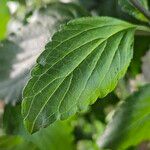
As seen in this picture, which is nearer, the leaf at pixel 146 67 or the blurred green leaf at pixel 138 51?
the blurred green leaf at pixel 138 51

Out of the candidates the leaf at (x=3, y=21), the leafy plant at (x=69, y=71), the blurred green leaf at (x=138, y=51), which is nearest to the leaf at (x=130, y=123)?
the leafy plant at (x=69, y=71)

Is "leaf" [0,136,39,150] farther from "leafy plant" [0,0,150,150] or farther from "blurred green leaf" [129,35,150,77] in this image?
"blurred green leaf" [129,35,150,77]

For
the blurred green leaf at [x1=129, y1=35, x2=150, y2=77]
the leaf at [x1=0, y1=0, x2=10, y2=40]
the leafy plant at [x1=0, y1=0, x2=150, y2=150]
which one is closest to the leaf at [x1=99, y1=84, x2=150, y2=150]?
the leafy plant at [x1=0, y1=0, x2=150, y2=150]

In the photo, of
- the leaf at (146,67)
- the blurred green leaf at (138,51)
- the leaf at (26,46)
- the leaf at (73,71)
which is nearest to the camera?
the leaf at (73,71)

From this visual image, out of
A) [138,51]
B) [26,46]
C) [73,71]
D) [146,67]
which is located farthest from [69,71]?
[146,67]

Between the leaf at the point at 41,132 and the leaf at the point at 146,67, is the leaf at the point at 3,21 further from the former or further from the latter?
the leaf at the point at 146,67

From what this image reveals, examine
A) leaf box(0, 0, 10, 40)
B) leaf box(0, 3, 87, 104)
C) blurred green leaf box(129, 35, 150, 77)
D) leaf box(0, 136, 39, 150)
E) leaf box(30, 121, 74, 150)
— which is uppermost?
leaf box(0, 0, 10, 40)
